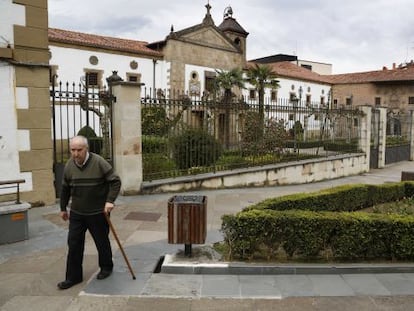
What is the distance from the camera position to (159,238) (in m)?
6.23

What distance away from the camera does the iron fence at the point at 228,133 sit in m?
10.6

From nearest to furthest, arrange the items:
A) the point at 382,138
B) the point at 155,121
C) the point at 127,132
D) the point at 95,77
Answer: the point at 127,132 → the point at 155,121 → the point at 382,138 → the point at 95,77

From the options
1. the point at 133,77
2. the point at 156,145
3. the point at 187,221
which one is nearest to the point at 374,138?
the point at 156,145

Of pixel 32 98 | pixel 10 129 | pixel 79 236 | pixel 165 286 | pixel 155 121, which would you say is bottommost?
pixel 165 286

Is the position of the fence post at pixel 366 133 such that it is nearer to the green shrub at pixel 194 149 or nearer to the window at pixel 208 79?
the green shrub at pixel 194 149

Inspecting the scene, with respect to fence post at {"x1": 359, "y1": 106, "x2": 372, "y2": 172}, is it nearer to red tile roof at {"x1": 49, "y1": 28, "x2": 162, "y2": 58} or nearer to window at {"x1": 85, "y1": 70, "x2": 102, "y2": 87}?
red tile roof at {"x1": 49, "y1": 28, "x2": 162, "y2": 58}

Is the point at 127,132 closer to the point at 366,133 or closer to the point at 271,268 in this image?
the point at 271,268

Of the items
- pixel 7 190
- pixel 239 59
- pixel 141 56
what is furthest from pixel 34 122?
pixel 239 59

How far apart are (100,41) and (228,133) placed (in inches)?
667

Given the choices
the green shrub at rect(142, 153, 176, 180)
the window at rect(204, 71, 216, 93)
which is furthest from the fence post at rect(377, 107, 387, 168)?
the window at rect(204, 71, 216, 93)

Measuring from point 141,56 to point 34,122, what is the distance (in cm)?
2039

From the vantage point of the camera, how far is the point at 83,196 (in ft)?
14.4

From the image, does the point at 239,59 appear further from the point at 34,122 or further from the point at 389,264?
the point at 389,264

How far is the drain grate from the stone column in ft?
5.22
